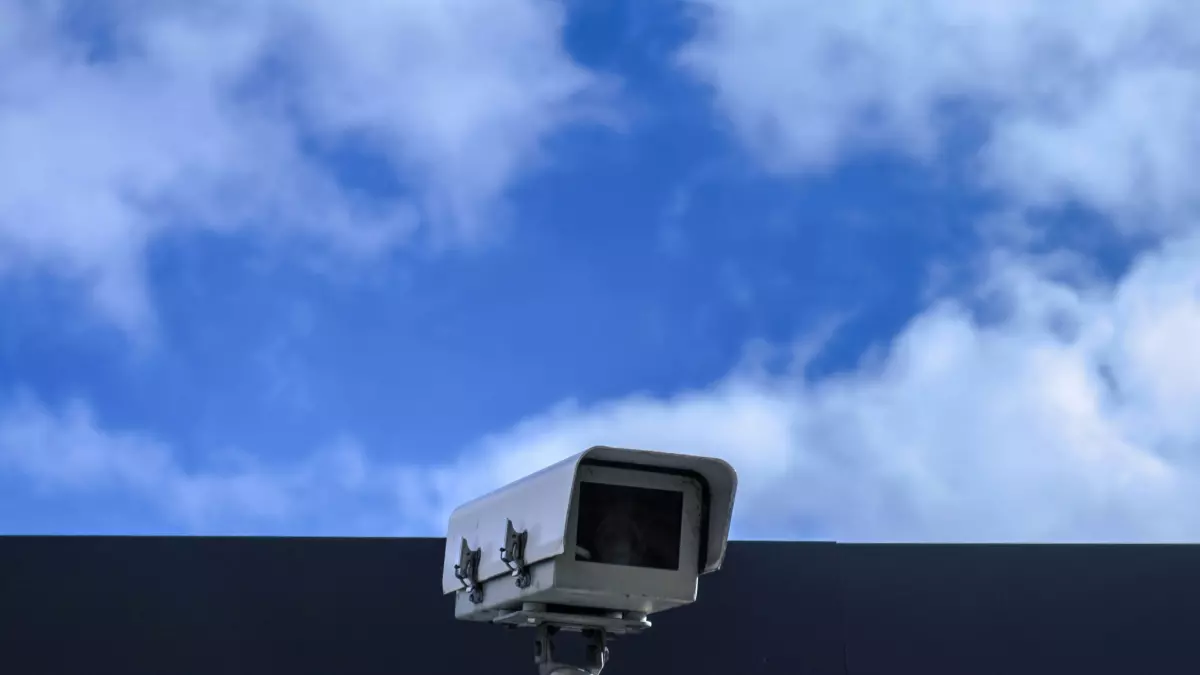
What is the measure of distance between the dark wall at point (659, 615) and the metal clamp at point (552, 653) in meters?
1.94

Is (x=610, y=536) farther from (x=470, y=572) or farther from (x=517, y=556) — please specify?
(x=470, y=572)

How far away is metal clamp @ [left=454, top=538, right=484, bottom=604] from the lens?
13.1 ft

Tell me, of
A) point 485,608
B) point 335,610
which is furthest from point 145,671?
point 485,608

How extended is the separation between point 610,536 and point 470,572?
60 cm

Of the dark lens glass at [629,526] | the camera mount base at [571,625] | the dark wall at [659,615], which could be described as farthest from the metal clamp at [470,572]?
the dark wall at [659,615]

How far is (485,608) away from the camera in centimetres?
394

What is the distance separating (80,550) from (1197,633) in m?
4.94

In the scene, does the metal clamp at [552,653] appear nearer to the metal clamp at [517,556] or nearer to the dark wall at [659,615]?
the metal clamp at [517,556]

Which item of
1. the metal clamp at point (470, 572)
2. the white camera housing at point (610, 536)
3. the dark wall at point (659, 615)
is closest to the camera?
the white camera housing at point (610, 536)

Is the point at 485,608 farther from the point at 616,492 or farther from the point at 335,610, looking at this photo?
the point at 335,610

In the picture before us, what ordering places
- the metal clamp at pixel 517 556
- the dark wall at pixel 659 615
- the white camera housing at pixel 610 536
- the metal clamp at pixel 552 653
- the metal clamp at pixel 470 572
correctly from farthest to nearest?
1. the dark wall at pixel 659 615
2. the metal clamp at pixel 470 572
3. the metal clamp at pixel 552 653
4. the metal clamp at pixel 517 556
5. the white camera housing at pixel 610 536

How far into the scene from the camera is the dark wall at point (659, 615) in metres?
5.73

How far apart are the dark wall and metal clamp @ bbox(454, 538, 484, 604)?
1827mm

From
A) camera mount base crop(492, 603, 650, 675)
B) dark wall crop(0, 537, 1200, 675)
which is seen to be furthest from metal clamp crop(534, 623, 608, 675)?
dark wall crop(0, 537, 1200, 675)
